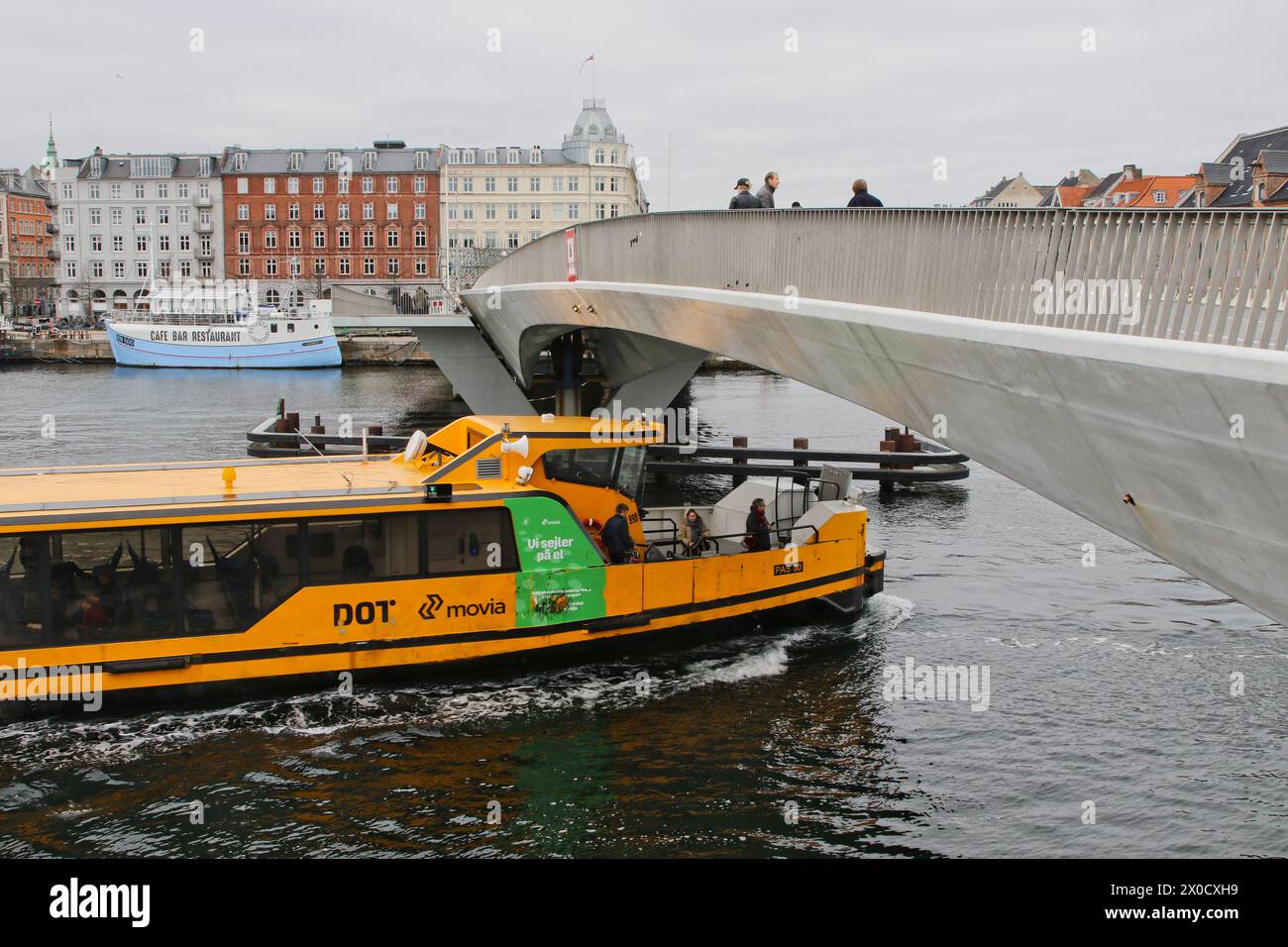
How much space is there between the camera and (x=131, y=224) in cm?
11712

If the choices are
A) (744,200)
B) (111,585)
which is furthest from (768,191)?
(111,585)

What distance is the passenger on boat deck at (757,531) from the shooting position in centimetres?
1912

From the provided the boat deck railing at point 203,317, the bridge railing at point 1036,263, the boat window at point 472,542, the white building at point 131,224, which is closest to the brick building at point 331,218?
the white building at point 131,224

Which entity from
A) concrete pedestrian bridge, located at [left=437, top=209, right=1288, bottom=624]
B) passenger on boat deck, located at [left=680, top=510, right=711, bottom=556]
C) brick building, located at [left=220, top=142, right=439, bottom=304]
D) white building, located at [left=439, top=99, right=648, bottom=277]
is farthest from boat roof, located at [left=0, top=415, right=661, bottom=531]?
brick building, located at [left=220, top=142, right=439, bottom=304]

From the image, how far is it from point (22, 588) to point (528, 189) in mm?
93078

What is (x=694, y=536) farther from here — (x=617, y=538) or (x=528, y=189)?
(x=528, y=189)

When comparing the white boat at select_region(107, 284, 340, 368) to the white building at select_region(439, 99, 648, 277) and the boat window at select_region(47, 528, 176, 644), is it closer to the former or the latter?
the white building at select_region(439, 99, 648, 277)

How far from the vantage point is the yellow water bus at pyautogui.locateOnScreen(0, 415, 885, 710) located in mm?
14672

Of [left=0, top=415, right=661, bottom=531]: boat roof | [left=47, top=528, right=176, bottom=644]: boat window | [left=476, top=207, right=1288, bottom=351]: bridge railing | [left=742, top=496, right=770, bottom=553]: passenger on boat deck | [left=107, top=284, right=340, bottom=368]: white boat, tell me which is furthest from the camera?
[left=107, top=284, right=340, bottom=368]: white boat

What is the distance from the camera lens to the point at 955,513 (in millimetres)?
30203

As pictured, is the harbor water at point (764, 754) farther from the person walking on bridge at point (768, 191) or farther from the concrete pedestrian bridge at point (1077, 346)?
the person walking on bridge at point (768, 191)

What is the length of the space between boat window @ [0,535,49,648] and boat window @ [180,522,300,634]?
1.58 meters
